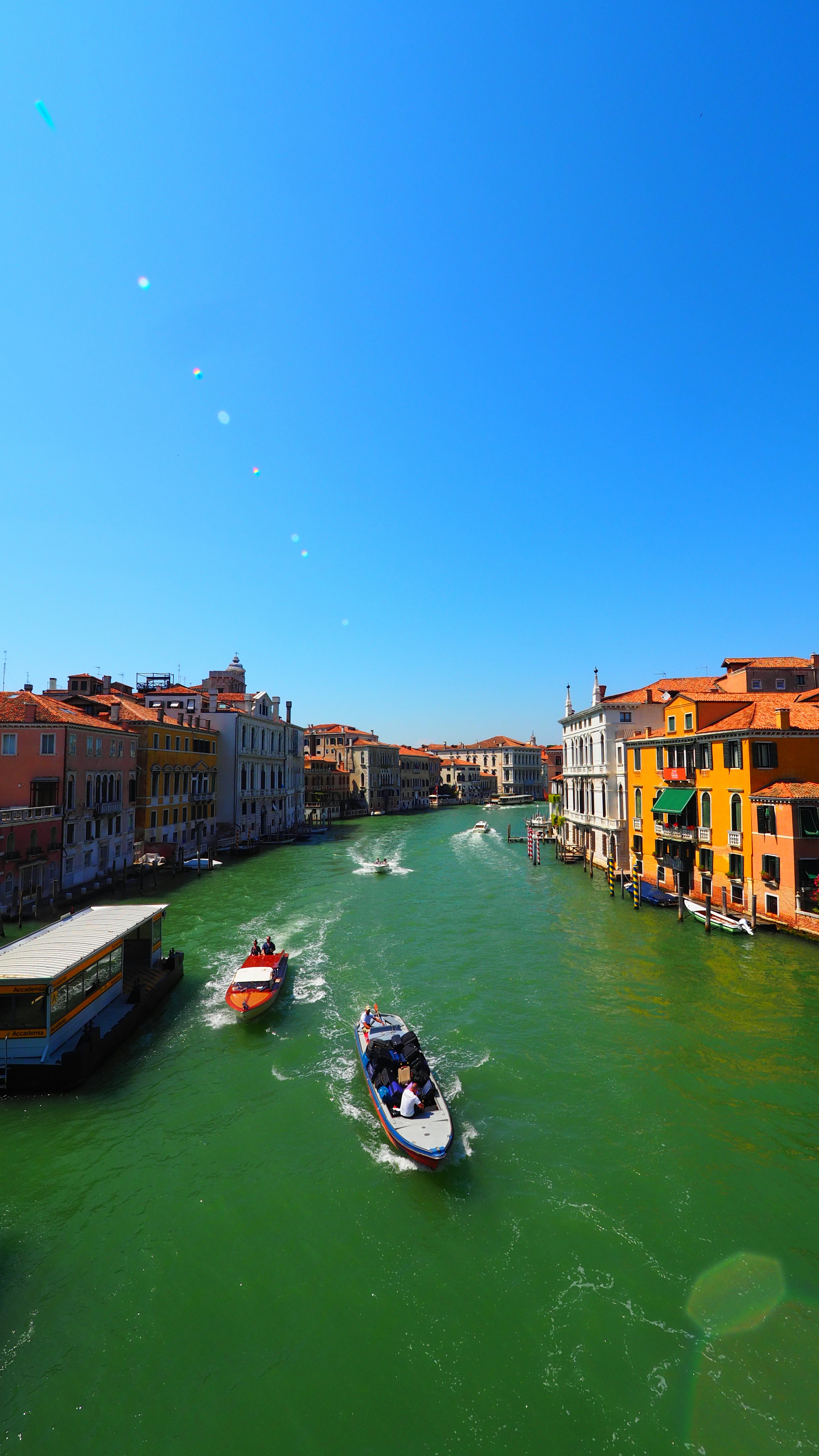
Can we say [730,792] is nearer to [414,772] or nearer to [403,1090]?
[403,1090]

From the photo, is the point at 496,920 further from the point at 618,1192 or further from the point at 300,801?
the point at 300,801

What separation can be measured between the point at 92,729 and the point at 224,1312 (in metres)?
32.2

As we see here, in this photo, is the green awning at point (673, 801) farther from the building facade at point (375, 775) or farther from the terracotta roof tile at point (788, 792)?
the building facade at point (375, 775)

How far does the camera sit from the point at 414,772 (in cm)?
12231

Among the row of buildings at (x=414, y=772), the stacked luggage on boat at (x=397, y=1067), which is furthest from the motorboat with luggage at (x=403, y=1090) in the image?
the row of buildings at (x=414, y=772)

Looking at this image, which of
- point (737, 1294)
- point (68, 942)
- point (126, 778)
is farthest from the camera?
point (126, 778)

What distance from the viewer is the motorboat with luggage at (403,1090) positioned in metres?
11.5

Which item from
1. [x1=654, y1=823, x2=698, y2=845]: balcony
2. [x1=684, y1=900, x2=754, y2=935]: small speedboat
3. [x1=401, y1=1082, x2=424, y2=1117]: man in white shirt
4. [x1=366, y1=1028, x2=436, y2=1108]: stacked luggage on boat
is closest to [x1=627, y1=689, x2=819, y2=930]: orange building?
[x1=654, y1=823, x2=698, y2=845]: balcony

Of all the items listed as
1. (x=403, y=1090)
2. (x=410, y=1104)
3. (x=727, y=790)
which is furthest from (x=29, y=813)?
(x=727, y=790)

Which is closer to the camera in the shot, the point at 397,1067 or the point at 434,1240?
the point at 434,1240

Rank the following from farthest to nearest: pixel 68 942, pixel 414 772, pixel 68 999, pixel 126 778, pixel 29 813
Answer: pixel 414 772 → pixel 126 778 → pixel 29 813 → pixel 68 942 → pixel 68 999

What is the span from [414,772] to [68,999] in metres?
107

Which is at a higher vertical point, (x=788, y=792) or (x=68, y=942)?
(x=788, y=792)

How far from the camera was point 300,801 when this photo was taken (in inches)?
3260
